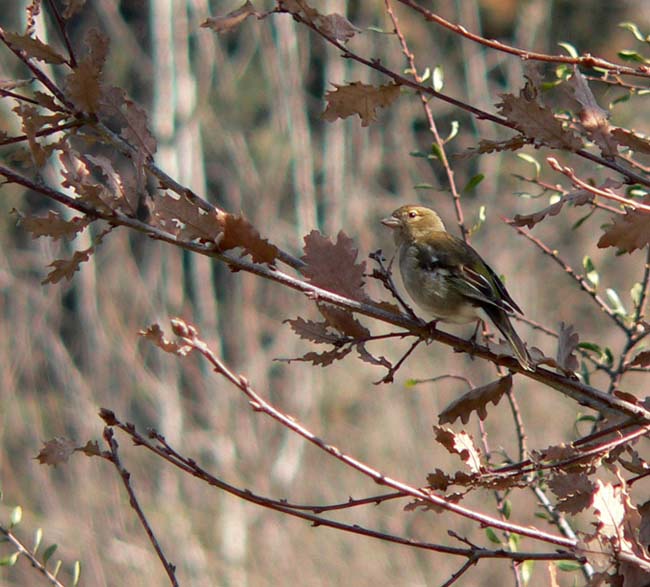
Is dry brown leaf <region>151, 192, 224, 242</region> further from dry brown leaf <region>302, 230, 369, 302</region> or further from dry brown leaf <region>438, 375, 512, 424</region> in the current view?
dry brown leaf <region>438, 375, 512, 424</region>

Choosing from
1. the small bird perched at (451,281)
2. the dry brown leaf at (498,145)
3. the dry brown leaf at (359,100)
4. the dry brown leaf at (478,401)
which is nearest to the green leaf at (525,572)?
the dry brown leaf at (478,401)

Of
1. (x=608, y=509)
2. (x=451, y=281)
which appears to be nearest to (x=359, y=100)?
(x=608, y=509)

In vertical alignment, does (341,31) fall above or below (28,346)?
below

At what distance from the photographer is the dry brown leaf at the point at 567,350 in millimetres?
1945

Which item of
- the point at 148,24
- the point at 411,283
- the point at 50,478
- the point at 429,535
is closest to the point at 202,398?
the point at 50,478

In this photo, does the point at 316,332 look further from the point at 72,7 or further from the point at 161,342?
the point at 72,7

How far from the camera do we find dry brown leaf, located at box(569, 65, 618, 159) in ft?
5.10

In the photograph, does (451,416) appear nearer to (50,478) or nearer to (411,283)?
(411,283)

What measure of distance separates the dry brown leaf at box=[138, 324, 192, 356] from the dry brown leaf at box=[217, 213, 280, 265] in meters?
0.21

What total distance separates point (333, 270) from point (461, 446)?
377mm

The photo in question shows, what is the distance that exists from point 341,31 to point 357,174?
34.7ft

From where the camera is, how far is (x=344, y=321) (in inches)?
70.7

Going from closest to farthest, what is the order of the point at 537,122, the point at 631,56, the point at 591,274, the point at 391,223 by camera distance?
the point at 537,122 < the point at 631,56 < the point at 591,274 < the point at 391,223

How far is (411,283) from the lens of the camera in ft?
10.8
